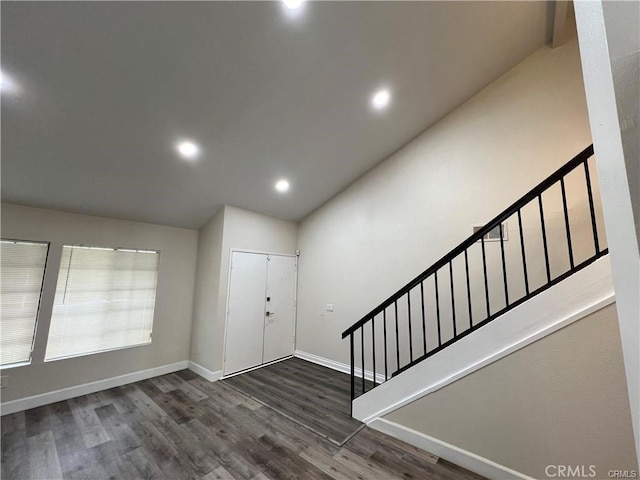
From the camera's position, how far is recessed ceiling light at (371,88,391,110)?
291cm

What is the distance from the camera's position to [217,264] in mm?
4109

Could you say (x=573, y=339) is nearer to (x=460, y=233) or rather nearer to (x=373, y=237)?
(x=460, y=233)

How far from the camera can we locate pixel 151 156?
2.92m

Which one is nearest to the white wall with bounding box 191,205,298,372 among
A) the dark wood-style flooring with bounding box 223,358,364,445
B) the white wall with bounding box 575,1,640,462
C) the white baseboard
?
the dark wood-style flooring with bounding box 223,358,364,445

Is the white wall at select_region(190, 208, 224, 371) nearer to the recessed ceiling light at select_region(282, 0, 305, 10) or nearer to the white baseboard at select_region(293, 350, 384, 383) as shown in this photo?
the white baseboard at select_region(293, 350, 384, 383)

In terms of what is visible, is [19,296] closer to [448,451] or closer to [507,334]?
[448,451]

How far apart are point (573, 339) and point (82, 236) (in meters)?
5.41

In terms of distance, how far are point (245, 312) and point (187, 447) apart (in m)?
2.04

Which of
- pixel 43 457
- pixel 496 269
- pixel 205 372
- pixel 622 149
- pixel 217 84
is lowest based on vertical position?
pixel 43 457

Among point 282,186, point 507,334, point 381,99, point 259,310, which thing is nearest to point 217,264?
point 259,310

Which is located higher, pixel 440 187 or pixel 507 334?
pixel 440 187

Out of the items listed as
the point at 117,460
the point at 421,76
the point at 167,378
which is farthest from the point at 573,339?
the point at 167,378

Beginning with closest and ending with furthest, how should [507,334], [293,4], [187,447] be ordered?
1. [507,334]
2. [293,4]
3. [187,447]

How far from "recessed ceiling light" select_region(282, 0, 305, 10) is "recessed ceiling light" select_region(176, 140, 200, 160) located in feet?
5.49
